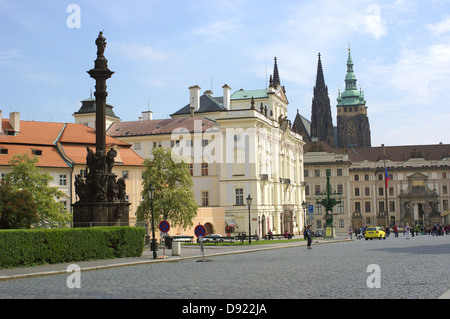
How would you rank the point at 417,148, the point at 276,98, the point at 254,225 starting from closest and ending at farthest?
the point at 254,225, the point at 276,98, the point at 417,148

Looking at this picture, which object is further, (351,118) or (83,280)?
(351,118)

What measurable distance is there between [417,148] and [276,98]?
58.9 meters

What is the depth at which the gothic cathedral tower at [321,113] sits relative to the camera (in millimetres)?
176375

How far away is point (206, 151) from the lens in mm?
73562

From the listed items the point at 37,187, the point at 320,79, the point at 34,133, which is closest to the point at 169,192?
the point at 37,187

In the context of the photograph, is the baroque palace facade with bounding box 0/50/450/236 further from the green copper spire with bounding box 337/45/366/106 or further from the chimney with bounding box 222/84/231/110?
the green copper spire with bounding box 337/45/366/106

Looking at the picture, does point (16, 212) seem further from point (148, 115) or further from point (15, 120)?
point (148, 115)

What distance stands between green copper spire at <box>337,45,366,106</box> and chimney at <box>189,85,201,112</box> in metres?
116

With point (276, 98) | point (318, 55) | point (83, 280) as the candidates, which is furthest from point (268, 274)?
point (318, 55)

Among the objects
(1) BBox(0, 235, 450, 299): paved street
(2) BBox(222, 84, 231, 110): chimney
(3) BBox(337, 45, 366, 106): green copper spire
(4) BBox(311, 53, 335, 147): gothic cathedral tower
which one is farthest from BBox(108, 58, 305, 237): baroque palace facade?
(3) BBox(337, 45, 366, 106): green copper spire

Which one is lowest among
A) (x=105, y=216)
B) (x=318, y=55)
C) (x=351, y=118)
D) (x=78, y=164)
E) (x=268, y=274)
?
(x=268, y=274)
